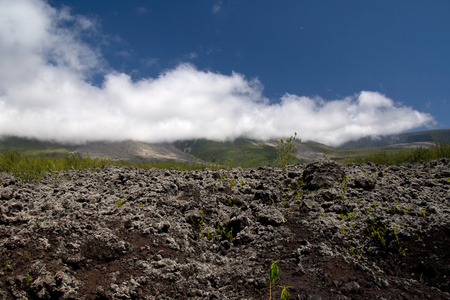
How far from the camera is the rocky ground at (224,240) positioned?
3736 mm

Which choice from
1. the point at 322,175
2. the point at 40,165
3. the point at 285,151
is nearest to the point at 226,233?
the point at 322,175

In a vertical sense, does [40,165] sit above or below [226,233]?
above

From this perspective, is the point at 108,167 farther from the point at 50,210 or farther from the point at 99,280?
the point at 99,280

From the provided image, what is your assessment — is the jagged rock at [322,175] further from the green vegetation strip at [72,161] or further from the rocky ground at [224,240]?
the green vegetation strip at [72,161]

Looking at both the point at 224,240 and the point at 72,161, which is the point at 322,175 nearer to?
the point at 224,240

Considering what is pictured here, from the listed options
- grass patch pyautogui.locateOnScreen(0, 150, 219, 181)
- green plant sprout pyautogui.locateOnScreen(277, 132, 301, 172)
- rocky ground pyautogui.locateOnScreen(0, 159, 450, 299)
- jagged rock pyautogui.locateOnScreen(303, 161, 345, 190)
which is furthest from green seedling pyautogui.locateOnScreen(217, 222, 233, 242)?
grass patch pyautogui.locateOnScreen(0, 150, 219, 181)

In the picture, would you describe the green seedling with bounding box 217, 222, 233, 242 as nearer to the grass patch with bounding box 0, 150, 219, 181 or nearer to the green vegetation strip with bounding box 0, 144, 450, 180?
the green vegetation strip with bounding box 0, 144, 450, 180

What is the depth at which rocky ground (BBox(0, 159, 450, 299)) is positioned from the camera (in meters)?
3.74

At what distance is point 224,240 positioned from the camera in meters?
5.45

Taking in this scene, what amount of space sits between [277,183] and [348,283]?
451cm

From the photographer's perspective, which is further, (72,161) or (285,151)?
(72,161)

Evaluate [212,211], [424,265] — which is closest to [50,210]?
[212,211]

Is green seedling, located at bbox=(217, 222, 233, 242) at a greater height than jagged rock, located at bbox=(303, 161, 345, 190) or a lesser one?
lesser

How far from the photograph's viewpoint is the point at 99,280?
3.87 m
